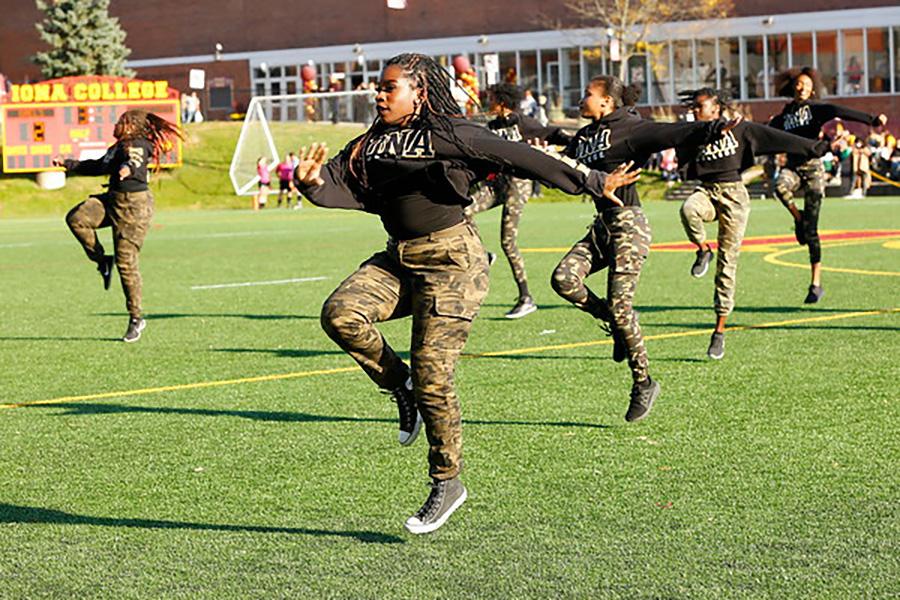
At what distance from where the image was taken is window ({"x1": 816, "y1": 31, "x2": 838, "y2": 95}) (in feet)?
219

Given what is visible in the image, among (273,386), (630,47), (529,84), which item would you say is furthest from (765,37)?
(273,386)

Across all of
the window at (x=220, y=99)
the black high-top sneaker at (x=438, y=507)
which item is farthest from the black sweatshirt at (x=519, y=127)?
the window at (x=220, y=99)

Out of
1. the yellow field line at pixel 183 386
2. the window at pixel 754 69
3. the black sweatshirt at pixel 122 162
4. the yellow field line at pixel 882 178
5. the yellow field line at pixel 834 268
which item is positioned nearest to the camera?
the yellow field line at pixel 183 386

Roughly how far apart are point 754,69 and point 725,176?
58.4 metres

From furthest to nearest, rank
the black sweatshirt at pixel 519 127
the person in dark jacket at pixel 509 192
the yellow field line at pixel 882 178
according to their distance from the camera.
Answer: the yellow field line at pixel 882 178 < the person in dark jacket at pixel 509 192 < the black sweatshirt at pixel 519 127

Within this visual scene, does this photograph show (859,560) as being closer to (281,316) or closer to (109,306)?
(281,316)

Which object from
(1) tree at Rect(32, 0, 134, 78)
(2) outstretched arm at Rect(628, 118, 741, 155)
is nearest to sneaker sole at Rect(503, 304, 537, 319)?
(2) outstretched arm at Rect(628, 118, 741, 155)

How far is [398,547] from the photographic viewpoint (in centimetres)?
625

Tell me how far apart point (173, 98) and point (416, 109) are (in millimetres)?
46579

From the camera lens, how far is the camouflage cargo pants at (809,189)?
611 inches

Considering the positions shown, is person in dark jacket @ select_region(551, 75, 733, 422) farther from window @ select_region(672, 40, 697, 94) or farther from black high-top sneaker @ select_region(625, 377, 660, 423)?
window @ select_region(672, 40, 697, 94)

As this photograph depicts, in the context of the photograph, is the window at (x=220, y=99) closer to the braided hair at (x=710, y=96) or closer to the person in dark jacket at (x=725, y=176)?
the braided hair at (x=710, y=96)

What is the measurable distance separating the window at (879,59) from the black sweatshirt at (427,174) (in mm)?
62469

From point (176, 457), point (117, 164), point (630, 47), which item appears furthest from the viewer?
point (630, 47)
